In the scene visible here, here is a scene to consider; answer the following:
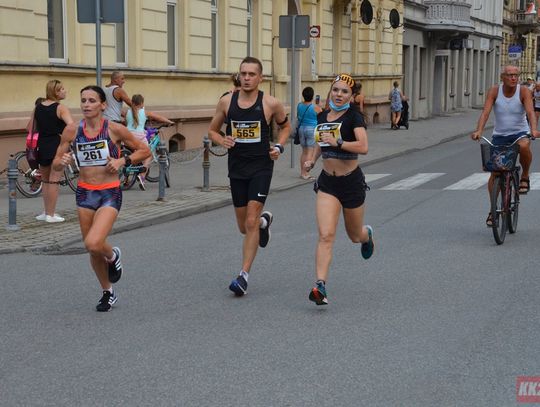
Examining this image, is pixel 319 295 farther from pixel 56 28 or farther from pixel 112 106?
pixel 56 28

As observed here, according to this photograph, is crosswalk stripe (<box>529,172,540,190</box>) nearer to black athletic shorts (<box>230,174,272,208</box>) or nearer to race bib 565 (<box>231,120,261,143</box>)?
black athletic shorts (<box>230,174,272,208</box>)

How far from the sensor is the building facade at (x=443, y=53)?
44938 mm

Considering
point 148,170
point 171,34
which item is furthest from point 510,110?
point 171,34

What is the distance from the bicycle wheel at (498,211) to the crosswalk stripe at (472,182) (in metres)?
5.97

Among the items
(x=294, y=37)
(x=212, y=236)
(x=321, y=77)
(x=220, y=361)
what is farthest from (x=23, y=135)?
(x=321, y=77)

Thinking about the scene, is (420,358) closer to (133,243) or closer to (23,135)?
(133,243)

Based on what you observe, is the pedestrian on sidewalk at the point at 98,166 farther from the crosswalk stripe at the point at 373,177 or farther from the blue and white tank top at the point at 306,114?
the crosswalk stripe at the point at 373,177

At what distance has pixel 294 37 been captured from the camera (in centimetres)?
1891

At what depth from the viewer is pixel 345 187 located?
7.51 metres

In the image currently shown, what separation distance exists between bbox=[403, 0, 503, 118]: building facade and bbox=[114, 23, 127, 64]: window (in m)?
24.2

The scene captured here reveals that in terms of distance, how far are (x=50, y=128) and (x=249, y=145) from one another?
5.20 meters

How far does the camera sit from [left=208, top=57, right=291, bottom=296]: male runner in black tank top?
759 centimetres

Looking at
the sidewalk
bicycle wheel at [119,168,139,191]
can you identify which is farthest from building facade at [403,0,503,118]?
bicycle wheel at [119,168,139,191]

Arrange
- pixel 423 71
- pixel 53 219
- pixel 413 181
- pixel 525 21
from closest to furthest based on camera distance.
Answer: pixel 53 219 < pixel 413 181 < pixel 423 71 < pixel 525 21
